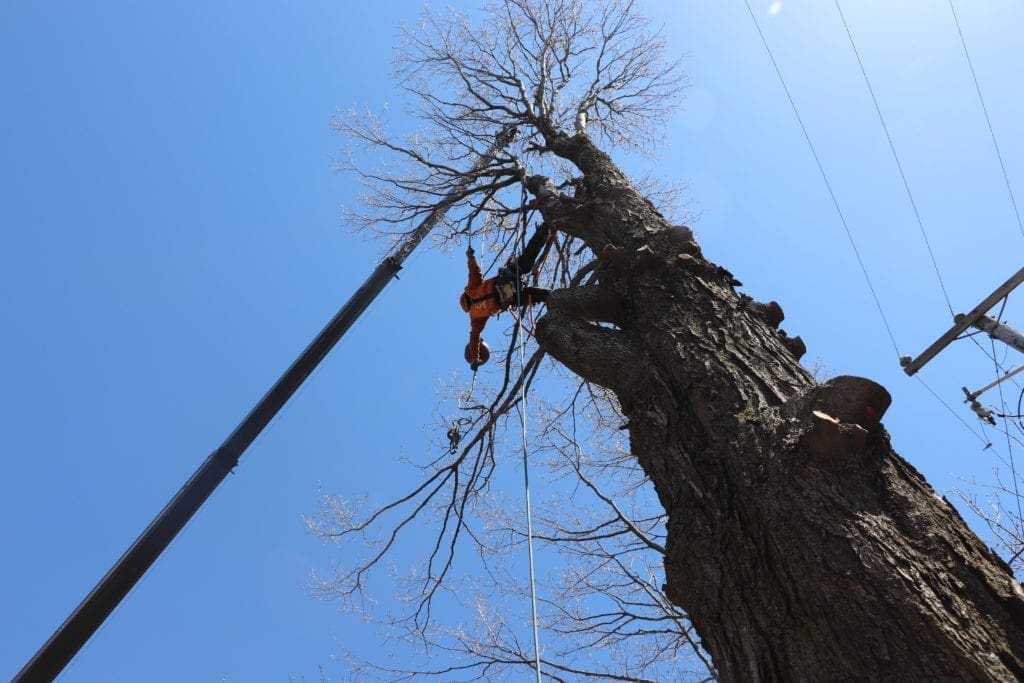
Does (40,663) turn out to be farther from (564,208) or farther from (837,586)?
(837,586)

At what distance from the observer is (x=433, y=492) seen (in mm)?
5527

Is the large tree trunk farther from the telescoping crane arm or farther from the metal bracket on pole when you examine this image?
the telescoping crane arm

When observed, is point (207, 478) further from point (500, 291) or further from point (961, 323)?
point (961, 323)

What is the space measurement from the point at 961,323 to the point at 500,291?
406cm

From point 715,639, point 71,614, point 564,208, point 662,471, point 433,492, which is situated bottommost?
point 71,614

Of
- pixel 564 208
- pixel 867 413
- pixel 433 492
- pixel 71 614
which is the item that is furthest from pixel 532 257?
pixel 71 614

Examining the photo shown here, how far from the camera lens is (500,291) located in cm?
531

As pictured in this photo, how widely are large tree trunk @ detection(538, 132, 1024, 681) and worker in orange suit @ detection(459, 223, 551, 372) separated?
90.4 inches

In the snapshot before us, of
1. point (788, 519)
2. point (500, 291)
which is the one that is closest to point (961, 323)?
point (500, 291)

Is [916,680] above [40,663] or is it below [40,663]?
above

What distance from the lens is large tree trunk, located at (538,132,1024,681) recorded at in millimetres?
1627

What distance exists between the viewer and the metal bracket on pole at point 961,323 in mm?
5297

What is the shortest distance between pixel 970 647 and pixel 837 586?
299 millimetres

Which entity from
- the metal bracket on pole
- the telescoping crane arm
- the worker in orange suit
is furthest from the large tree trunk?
the telescoping crane arm
